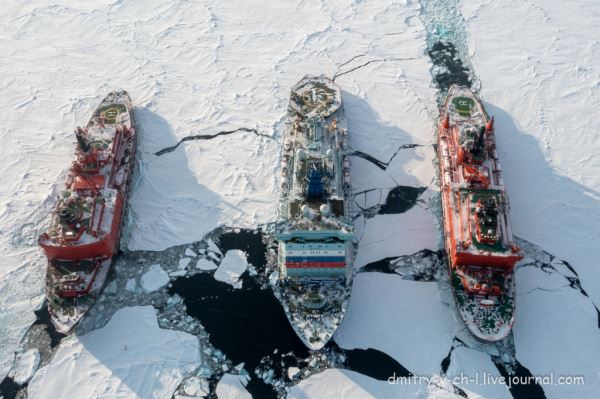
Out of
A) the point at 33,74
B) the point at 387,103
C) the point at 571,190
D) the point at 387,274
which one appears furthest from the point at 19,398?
the point at 571,190

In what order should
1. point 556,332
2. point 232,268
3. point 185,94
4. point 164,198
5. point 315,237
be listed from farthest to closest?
point 185,94, point 164,198, point 232,268, point 556,332, point 315,237

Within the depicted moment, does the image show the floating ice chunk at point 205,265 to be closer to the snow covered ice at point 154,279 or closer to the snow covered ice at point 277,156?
the snow covered ice at point 277,156

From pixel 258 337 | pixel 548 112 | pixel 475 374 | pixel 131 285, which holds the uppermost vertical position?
pixel 548 112

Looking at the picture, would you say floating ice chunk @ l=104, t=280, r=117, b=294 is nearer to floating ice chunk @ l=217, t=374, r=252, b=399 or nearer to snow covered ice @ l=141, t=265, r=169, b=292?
snow covered ice @ l=141, t=265, r=169, b=292

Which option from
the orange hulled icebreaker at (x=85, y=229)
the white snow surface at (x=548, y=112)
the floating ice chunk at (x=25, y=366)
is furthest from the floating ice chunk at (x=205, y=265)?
the white snow surface at (x=548, y=112)

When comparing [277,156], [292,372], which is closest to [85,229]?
[277,156]

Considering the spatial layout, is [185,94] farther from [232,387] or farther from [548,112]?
[548,112]

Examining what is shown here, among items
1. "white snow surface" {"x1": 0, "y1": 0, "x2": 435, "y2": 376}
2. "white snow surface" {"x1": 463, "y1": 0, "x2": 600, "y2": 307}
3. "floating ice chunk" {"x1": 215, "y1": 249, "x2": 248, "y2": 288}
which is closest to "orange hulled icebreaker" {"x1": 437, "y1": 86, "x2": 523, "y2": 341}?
"white snow surface" {"x1": 463, "y1": 0, "x2": 600, "y2": 307}
